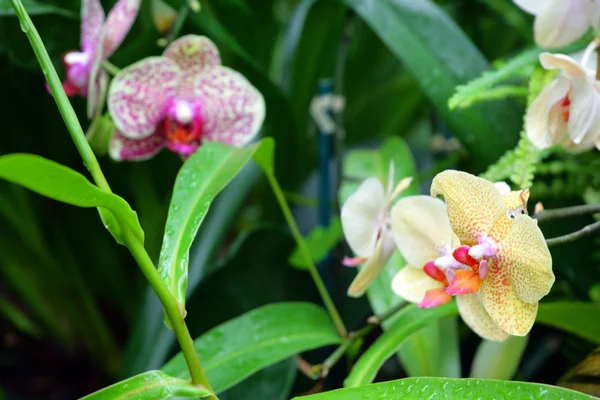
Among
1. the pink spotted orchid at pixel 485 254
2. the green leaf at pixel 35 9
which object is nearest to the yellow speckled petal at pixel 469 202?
the pink spotted orchid at pixel 485 254

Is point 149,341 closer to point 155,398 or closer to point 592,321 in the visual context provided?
point 155,398

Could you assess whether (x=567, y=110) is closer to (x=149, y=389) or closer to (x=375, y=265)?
(x=375, y=265)

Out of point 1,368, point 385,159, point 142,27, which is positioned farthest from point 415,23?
point 1,368

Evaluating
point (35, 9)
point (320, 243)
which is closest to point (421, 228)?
point (320, 243)

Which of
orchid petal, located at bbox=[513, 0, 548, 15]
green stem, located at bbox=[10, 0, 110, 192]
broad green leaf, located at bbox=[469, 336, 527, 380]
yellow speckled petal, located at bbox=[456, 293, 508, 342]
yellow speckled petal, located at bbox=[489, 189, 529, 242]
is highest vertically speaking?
green stem, located at bbox=[10, 0, 110, 192]

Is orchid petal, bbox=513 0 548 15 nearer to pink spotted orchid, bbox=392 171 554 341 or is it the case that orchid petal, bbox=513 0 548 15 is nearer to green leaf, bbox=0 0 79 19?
pink spotted orchid, bbox=392 171 554 341

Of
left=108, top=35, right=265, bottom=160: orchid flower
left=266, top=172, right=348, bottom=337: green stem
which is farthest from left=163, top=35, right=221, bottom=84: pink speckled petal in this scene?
left=266, top=172, right=348, bottom=337: green stem

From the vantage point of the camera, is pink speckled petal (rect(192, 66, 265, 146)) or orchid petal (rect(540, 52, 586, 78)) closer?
orchid petal (rect(540, 52, 586, 78))

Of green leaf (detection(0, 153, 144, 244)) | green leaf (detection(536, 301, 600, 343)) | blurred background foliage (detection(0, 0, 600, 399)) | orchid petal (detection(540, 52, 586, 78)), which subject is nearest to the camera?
green leaf (detection(0, 153, 144, 244))
